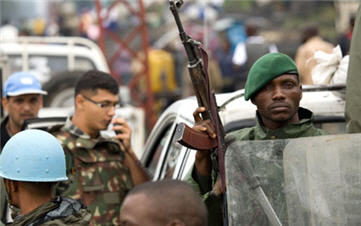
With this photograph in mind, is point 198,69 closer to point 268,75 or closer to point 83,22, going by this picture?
point 268,75

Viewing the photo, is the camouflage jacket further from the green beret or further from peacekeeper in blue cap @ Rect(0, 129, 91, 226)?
the green beret

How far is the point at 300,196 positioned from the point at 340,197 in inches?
5.7

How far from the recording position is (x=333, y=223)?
10.00 feet

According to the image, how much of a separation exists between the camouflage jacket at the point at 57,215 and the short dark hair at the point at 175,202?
2.13 ft

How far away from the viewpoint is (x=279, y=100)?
3674 millimetres

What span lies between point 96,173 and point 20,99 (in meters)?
1.42

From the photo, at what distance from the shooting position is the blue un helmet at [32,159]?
10.2 feet

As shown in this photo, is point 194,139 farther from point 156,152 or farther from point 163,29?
point 163,29

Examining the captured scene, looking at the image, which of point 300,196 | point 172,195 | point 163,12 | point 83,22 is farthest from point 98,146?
point 163,12

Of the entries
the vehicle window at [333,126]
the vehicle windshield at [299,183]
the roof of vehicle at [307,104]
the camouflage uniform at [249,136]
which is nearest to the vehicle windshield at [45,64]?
the roof of vehicle at [307,104]

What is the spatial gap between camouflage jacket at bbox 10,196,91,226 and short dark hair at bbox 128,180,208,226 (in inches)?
25.5

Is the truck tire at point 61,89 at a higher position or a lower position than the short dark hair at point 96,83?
lower

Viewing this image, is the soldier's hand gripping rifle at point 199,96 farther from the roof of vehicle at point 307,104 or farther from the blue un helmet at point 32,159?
the roof of vehicle at point 307,104

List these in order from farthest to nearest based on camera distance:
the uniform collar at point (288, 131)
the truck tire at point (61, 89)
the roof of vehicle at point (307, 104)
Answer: the truck tire at point (61, 89) < the roof of vehicle at point (307, 104) < the uniform collar at point (288, 131)
